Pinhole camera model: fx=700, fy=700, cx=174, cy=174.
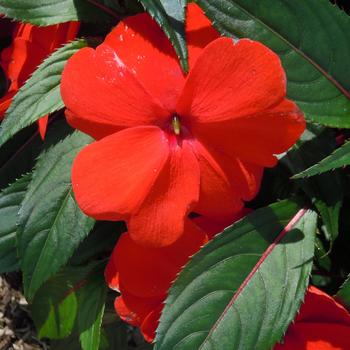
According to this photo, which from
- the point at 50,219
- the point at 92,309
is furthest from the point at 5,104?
the point at 92,309

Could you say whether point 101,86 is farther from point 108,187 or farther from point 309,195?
point 309,195

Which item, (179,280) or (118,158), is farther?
(179,280)

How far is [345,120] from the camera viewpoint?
3.22 feet

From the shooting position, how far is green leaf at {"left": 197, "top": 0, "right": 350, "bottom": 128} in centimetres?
93

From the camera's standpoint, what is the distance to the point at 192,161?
836 millimetres

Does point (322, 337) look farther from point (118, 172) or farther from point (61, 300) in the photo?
point (61, 300)

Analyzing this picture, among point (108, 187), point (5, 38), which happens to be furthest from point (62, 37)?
point (108, 187)

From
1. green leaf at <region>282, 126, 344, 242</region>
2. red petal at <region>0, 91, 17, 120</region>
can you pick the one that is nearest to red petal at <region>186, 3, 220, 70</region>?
green leaf at <region>282, 126, 344, 242</region>

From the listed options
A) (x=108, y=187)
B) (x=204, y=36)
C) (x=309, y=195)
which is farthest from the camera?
(x=309, y=195)

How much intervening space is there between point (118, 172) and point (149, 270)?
0.25m

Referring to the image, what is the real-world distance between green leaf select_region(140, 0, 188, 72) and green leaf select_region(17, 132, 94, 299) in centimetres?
27

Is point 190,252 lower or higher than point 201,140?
lower

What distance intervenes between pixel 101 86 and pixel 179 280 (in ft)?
0.99

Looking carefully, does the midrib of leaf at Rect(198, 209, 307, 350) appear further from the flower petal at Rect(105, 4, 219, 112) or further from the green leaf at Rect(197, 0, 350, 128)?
the flower petal at Rect(105, 4, 219, 112)
